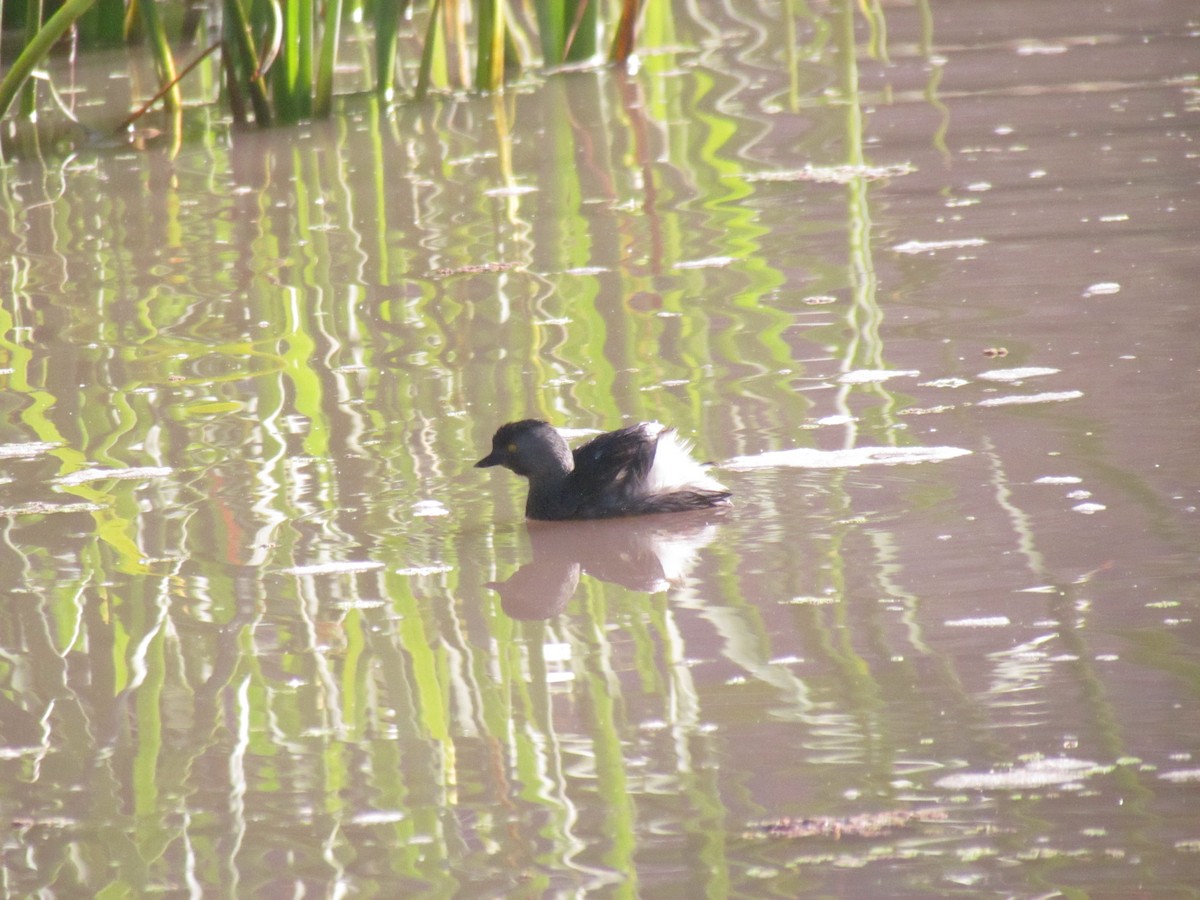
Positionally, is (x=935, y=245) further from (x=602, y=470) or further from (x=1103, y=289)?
(x=602, y=470)

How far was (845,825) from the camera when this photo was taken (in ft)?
9.43

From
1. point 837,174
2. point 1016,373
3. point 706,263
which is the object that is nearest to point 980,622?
point 1016,373

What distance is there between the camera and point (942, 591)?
3766 mm

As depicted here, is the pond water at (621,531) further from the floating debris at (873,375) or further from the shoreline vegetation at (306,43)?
the shoreline vegetation at (306,43)

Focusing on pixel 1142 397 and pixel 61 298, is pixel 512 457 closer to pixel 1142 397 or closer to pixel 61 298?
pixel 1142 397

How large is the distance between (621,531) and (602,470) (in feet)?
0.51

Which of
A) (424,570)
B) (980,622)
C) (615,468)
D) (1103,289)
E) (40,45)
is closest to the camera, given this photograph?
(980,622)

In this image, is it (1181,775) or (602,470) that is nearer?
(1181,775)

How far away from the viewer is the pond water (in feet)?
9.68

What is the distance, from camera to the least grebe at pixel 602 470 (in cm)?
442

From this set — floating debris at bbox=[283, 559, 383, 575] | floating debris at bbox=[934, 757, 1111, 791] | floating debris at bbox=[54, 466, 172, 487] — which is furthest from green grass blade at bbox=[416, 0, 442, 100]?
floating debris at bbox=[934, 757, 1111, 791]

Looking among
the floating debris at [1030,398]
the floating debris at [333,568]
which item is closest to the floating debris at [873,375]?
the floating debris at [1030,398]

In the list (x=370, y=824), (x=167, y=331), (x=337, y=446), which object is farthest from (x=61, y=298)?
(x=370, y=824)

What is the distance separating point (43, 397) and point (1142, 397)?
3.14 m
